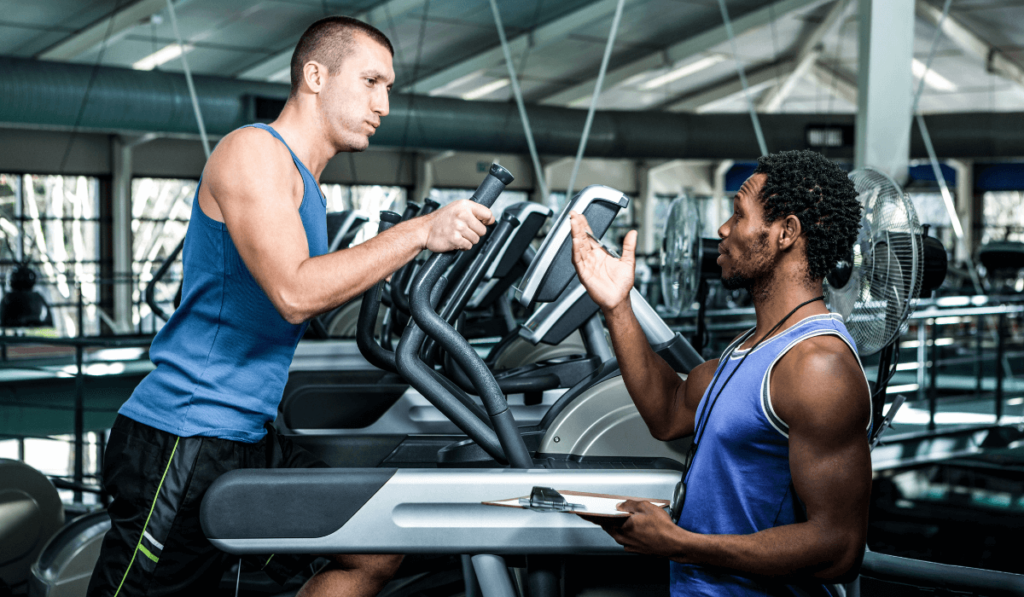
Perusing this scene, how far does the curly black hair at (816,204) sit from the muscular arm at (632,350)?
0.24 meters

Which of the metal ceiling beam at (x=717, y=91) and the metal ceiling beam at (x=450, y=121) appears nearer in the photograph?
the metal ceiling beam at (x=450, y=121)

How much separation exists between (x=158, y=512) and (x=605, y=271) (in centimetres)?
73

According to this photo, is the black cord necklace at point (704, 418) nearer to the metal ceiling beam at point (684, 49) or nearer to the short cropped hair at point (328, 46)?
the short cropped hair at point (328, 46)

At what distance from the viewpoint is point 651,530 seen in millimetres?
1023

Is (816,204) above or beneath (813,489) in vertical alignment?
above

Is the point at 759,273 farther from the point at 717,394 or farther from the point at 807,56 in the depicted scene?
the point at 807,56


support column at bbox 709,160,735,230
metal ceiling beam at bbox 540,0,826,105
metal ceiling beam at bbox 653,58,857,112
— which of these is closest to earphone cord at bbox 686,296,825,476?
metal ceiling beam at bbox 540,0,826,105

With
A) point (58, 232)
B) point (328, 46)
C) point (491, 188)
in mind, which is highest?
point (328, 46)

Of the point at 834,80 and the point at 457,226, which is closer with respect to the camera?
the point at 457,226

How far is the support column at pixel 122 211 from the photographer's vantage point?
1048cm

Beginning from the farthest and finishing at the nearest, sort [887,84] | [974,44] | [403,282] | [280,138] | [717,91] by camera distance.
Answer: [717,91]
[974,44]
[887,84]
[403,282]
[280,138]

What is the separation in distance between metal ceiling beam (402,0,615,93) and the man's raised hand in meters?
8.19

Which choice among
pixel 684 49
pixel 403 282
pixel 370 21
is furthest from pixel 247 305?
pixel 684 49

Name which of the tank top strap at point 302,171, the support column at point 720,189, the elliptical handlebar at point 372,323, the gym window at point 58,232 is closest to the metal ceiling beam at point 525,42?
the gym window at point 58,232
